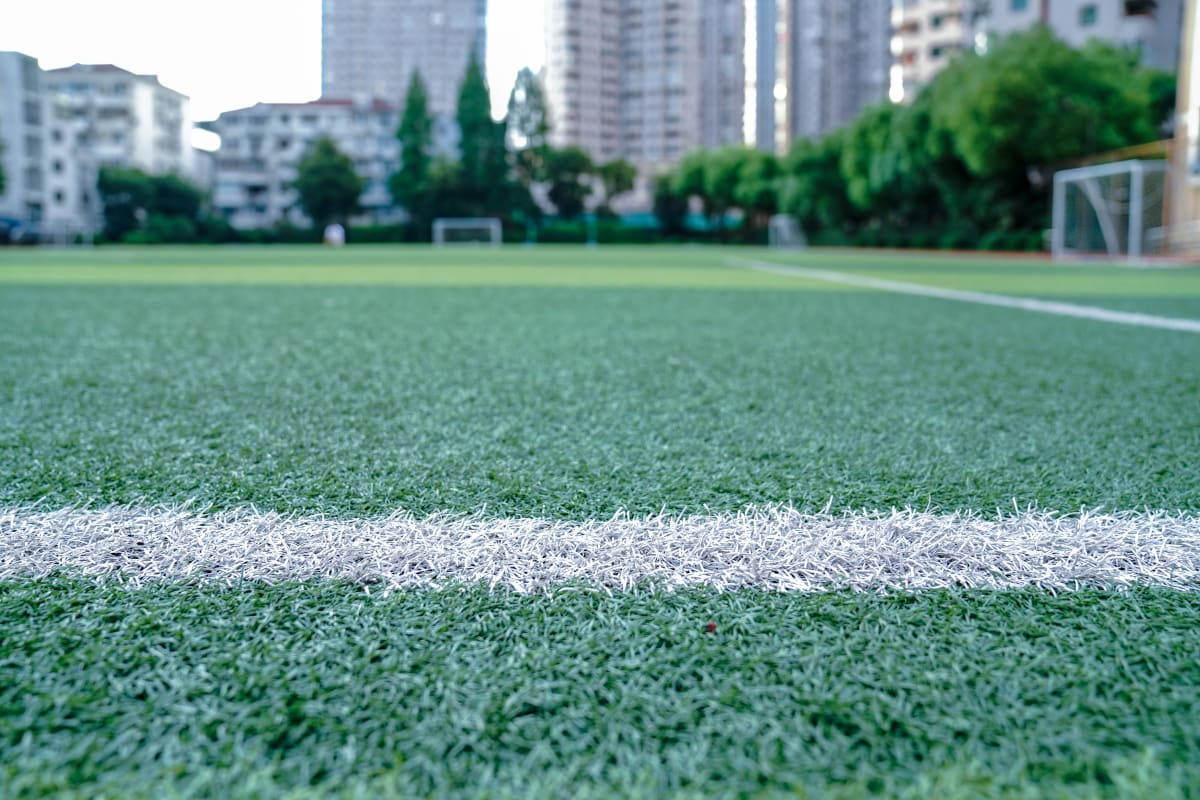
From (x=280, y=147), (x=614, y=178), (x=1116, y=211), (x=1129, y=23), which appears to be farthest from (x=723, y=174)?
(x=280, y=147)

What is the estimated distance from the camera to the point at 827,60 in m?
116

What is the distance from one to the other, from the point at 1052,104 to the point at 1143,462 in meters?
Answer: 24.2

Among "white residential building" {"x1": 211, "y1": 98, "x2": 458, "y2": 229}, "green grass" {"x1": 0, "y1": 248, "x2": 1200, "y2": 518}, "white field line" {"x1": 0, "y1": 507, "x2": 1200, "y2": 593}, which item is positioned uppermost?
"white residential building" {"x1": 211, "y1": 98, "x2": 458, "y2": 229}

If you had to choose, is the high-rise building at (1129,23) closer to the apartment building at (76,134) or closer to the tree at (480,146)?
the tree at (480,146)

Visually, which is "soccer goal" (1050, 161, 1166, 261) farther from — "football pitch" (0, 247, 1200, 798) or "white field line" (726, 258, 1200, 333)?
"football pitch" (0, 247, 1200, 798)

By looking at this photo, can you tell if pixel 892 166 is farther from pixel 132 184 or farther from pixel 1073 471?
pixel 132 184

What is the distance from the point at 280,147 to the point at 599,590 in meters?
77.3

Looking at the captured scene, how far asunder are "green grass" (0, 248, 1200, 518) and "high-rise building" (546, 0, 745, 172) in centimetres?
10439

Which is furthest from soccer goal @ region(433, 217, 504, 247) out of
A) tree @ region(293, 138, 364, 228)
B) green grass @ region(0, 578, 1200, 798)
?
green grass @ region(0, 578, 1200, 798)

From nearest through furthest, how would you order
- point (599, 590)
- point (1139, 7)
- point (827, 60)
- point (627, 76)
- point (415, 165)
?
point (599, 590), point (1139, 7), point (415, 165), point (627, 76), point (827, 60)

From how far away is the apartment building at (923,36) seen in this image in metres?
56.8

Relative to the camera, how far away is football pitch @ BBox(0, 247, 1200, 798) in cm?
79

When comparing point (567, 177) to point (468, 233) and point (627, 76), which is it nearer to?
point (468, 233)

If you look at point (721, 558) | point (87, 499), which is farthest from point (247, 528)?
point (721, 558)
